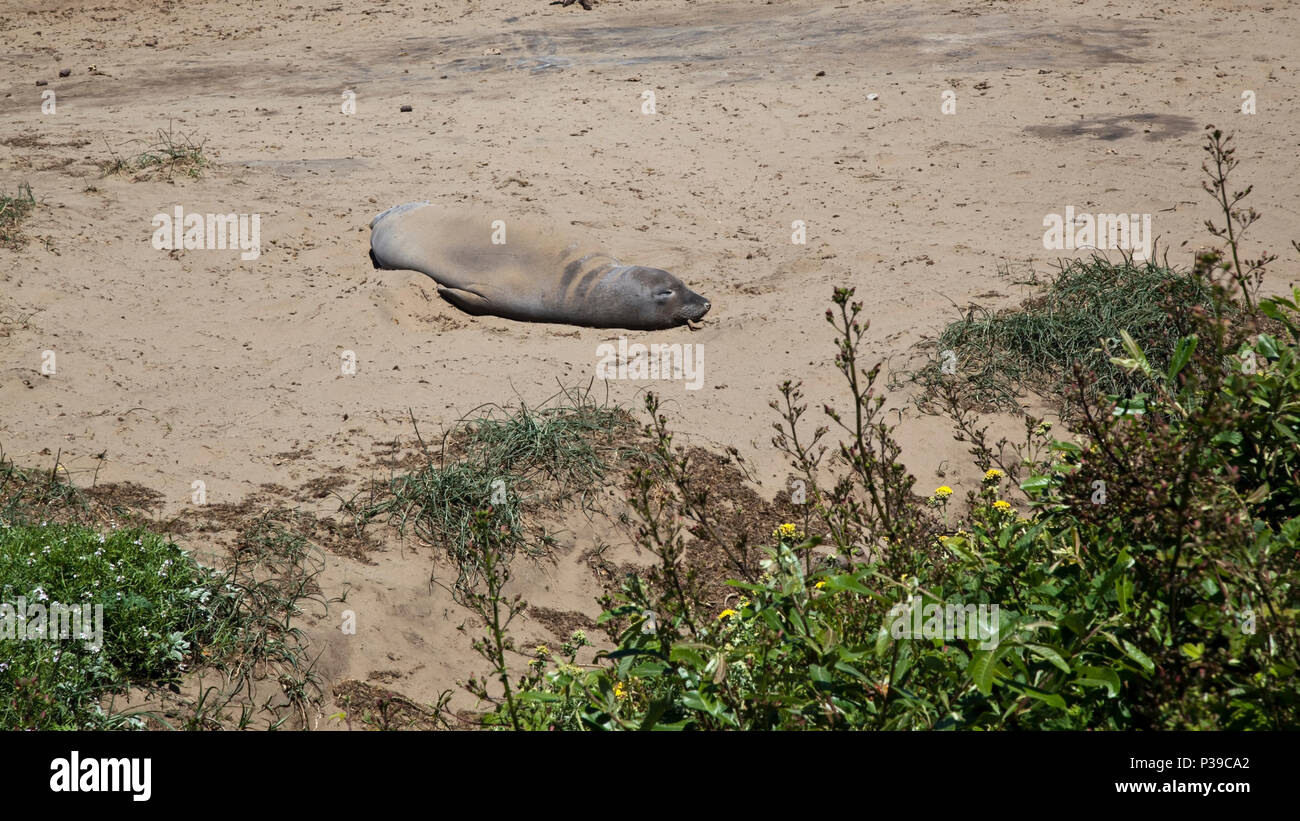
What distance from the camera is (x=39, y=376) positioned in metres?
5.07

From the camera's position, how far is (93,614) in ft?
10.5

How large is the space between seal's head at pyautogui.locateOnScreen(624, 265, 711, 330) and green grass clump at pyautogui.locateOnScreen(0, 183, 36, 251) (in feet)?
12.0

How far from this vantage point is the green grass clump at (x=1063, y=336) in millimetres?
5207

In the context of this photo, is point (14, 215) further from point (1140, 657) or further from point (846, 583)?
point (1140, 657)

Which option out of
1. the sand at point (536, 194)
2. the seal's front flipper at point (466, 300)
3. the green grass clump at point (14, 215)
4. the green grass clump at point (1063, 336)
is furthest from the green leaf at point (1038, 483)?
the green grass clump at point (14, 215)

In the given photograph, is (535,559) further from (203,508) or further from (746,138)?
(746,138)

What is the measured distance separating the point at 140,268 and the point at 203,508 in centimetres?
294

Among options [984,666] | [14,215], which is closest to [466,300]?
[14,215]

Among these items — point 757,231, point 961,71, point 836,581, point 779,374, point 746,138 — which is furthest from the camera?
point 961,71

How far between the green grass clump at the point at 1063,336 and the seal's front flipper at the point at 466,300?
2673 mm

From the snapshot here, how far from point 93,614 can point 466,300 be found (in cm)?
354

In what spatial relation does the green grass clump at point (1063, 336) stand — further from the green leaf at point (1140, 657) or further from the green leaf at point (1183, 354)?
the green leaf at point (1140, 657)
